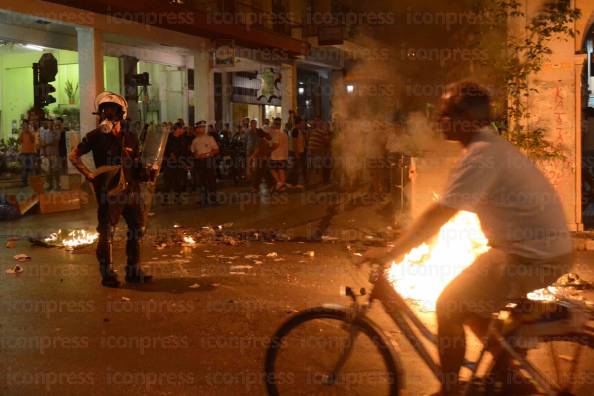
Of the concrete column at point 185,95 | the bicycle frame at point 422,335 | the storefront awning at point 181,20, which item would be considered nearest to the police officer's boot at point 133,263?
the bicycle frame at point 422,335

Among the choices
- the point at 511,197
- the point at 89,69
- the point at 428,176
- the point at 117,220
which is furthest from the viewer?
the point at 89,69

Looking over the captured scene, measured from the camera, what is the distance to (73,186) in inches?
581

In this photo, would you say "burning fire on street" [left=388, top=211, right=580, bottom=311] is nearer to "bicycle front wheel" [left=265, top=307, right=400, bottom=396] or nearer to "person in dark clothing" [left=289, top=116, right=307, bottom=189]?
"bicycle front wheel" [left=265, top=307, right=400, bottom=396]

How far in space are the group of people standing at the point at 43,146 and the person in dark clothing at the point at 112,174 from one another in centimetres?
1088

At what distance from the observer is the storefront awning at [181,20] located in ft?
56.2

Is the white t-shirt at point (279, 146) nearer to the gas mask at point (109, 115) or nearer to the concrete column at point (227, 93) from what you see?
the gas mask at point (109, 115)

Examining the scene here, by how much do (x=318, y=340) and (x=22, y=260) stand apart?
6.18 metres

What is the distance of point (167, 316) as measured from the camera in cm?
618

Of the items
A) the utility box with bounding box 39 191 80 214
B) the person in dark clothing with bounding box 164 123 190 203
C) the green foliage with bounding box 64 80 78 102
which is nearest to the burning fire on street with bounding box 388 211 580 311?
the utility box with bounding box 39 191 80 214

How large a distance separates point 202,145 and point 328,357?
11.0 meters

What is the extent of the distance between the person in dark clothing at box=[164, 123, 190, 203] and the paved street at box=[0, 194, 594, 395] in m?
5.88

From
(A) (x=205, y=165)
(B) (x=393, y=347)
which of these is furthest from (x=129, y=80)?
(B) (x=393, y=347)

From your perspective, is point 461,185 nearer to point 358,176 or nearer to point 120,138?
point 120,138

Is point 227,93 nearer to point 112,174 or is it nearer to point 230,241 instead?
point 230,241
